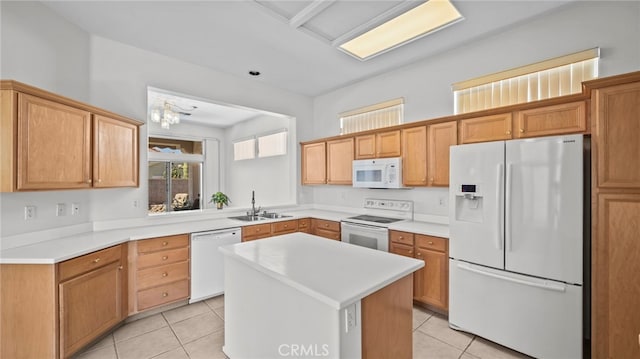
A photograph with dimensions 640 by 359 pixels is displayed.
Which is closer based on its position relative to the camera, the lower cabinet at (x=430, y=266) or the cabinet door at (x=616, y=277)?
the cabinet door at (x=616, y=277)

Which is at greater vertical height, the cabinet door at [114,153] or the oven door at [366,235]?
the cabinet door at [114,153]

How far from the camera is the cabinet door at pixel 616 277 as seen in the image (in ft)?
5.63

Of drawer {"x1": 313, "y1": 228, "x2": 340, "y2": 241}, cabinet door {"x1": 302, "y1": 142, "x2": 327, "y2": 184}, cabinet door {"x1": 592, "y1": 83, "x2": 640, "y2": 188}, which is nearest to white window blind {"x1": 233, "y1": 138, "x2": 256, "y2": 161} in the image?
cabinet door {"x1": 302, "y1": 142, "x2": 327, "y2": 184}

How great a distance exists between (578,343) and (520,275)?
0.53 m

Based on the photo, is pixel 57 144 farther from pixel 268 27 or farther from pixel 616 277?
pixel 616 277

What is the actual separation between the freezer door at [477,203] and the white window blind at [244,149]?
4994 mm

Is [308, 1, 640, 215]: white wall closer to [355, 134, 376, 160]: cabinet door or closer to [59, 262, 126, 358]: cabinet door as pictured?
[355, 134, 376, 160]: cabinet door

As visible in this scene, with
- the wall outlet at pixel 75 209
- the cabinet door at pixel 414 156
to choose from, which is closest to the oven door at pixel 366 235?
the cabinet door at pixel 414 156

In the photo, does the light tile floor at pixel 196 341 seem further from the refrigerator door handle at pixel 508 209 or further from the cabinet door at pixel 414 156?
the cabinet door at pixel 414 156

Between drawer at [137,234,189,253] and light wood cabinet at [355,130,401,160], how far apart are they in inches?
101

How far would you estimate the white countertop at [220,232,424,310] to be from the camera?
1.27 metres

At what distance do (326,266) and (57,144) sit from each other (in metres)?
2.41

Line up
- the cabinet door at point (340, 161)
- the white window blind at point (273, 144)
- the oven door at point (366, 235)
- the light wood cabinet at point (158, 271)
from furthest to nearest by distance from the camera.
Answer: the white window blind at point (273, 144)
the cabinet door at point (340, 161)
the oven door at point (366, 235)
the light wood cabinet at point (158, 271)

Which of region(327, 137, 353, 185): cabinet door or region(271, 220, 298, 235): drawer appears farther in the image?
region(327, 137, 353, 185): cabinet door
